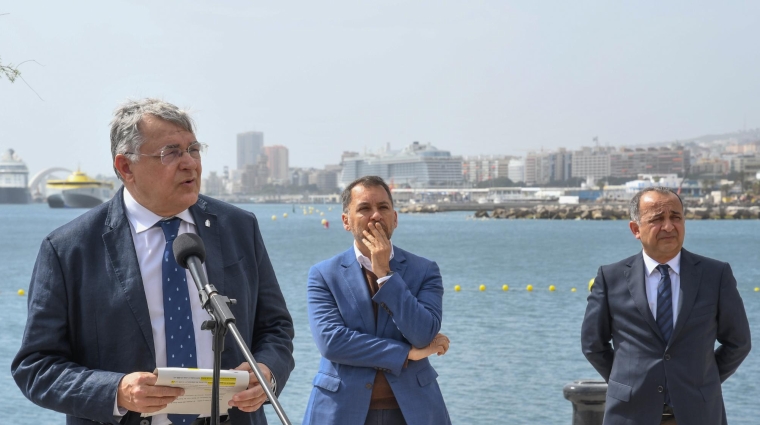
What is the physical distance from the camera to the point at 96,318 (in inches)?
105

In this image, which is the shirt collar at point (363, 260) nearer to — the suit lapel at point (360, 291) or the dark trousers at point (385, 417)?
the suit lapel at point (360, 291)

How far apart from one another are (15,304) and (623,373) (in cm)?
2537

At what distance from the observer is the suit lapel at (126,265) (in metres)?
2.67

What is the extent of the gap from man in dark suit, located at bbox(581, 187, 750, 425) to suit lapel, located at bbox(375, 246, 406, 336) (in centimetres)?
89

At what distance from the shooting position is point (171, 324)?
106 inches

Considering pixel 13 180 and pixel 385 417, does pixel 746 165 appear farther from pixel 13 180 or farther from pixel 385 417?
pixel 385 417

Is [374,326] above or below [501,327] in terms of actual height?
above

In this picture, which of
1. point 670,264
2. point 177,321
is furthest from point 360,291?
point 670,264

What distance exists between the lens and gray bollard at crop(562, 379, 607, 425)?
552cm

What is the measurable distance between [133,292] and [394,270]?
4.85 feet

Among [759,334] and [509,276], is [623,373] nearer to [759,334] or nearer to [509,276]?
[759,334]

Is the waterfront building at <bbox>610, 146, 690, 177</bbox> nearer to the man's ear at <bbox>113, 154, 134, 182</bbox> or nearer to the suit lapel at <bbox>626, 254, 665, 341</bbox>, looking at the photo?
the suit lapel at <bbox>626, 254, 665, 341</bbox>

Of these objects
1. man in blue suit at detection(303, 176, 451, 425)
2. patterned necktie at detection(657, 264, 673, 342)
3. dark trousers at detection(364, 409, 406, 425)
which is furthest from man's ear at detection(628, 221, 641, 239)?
dark trousers at detection(364, 409, 406, 425)

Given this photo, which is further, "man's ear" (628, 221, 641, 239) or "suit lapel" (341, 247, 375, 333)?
"man's ear" (628, 221, 641, 239)
